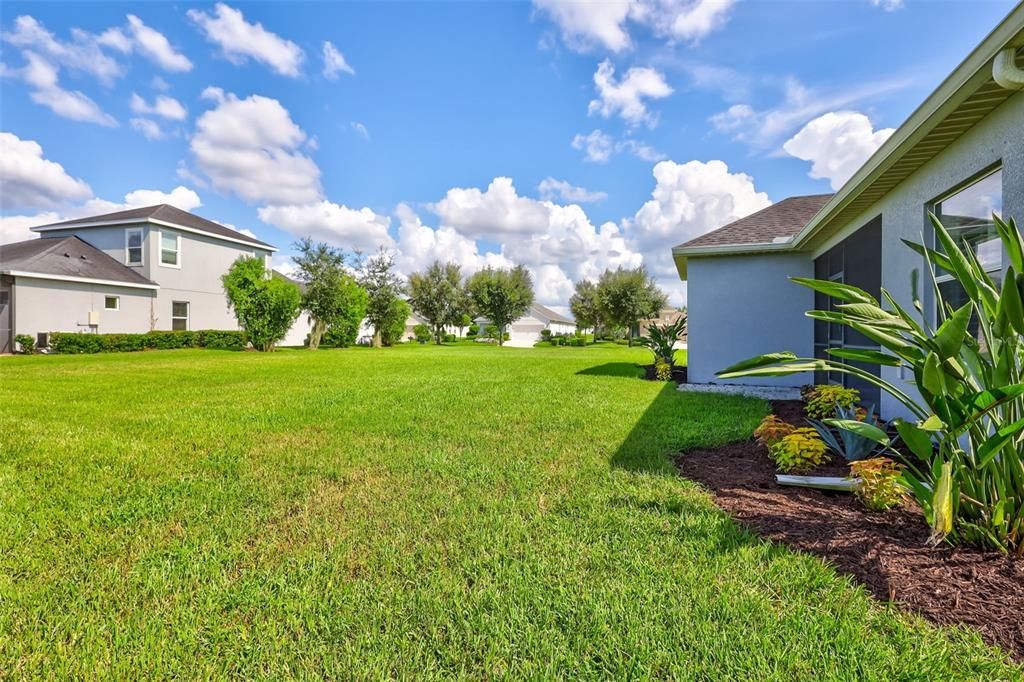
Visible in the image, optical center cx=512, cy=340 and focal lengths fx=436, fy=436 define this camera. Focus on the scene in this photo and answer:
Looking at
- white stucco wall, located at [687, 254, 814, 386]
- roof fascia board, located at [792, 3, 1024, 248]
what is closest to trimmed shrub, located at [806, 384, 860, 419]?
roof fascia board, located at [792, 3, 1024, 248]

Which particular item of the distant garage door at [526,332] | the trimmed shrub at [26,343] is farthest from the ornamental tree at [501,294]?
the trimmed shrub at [26,343]

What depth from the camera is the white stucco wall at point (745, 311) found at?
9258 millimetres

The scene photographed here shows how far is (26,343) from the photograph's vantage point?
15250 millimetres

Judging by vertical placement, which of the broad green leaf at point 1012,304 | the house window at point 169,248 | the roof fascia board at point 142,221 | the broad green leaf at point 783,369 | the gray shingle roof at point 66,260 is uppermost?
the roof fascia board at point 142,221

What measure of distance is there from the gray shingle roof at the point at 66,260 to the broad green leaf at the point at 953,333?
23.8 m

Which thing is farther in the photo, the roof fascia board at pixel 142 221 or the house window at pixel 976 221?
the roof fascia board at pixel 142 221

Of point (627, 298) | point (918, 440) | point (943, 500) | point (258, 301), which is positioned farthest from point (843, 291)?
point (627, 298)

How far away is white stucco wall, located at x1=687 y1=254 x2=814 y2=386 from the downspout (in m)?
6.67

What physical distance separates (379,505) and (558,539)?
135 cm

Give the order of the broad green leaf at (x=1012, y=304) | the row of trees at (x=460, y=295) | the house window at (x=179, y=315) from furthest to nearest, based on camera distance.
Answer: the row of trees at (x=460, y=295) → the house window at (x=179, y=315) → the broad green leaf at (x=1012, y=304)

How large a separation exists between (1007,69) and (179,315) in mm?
26301

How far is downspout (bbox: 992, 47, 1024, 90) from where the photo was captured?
8.98 ft

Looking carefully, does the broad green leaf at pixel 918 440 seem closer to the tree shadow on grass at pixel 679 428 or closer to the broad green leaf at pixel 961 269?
the broad green leaf at pixel 961 269

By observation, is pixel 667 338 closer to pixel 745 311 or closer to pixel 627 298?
pixel 745 311
